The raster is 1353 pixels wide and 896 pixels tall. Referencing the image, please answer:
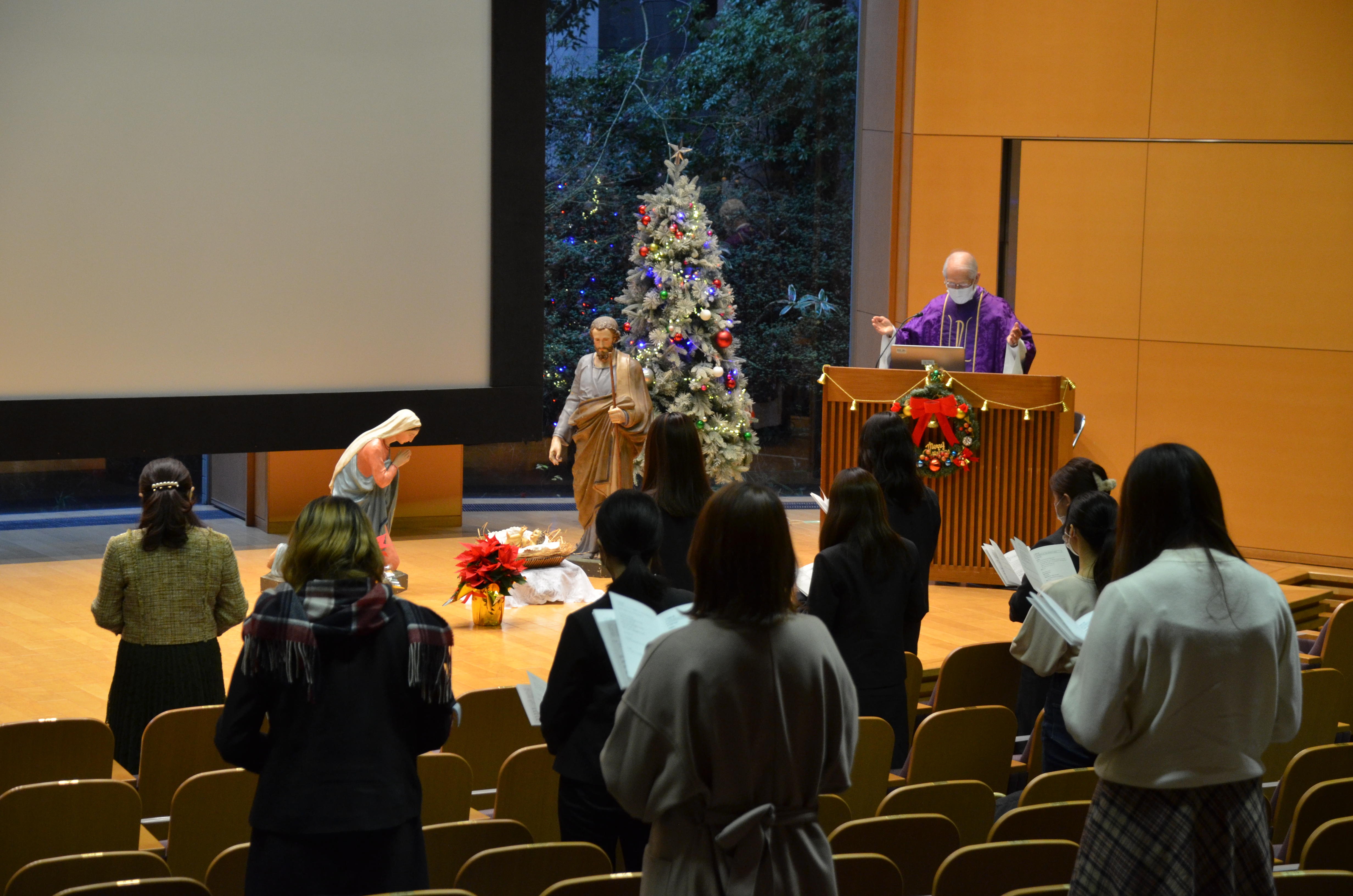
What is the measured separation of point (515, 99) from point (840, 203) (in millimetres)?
3616

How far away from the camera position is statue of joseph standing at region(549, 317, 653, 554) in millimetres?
7938

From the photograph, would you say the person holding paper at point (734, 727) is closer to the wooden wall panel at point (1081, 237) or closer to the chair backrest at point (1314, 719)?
the chair backrest at point (1314, 719)

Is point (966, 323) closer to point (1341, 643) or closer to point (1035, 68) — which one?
point (1035, 68)

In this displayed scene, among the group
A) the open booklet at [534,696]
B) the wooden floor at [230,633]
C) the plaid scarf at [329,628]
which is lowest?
the wooden floor at [230,633]

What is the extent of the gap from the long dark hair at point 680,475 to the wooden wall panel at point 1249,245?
18.8 ft

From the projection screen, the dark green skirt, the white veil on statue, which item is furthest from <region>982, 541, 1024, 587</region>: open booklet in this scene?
the projection screen

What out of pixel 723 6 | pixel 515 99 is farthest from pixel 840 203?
pixel 515 99

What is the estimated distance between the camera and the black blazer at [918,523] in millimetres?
4352

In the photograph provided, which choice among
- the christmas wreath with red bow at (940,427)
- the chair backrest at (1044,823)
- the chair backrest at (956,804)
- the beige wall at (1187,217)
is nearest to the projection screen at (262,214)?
the christmas wreath with red bow at (940,427)

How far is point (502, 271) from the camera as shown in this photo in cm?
868

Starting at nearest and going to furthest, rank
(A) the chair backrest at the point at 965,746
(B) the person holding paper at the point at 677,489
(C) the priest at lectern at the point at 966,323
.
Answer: (A) the chair backrest at the point at 965,746, (B) the person holding paper at the point at 677,489, (C) the priest at lectern at the point at 966,323

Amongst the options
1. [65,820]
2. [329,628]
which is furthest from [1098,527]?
[65,820]

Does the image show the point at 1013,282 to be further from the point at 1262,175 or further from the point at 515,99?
the point at 515,99

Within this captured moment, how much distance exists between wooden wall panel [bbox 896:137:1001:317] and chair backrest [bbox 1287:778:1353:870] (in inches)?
254
